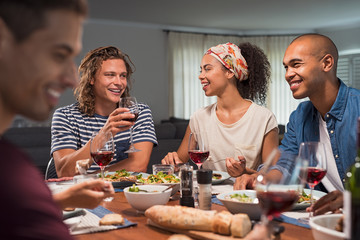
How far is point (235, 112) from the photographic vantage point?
3010mm

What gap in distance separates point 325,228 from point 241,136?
6.05ft

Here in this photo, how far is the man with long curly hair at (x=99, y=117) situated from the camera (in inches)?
104

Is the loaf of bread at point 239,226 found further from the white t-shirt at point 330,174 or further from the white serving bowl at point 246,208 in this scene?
the white t-shirt at point 330,174

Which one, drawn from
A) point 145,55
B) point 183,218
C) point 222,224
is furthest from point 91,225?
point 145,55

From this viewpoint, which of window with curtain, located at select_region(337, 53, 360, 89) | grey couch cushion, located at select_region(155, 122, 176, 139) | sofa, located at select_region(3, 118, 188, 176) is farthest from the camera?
window with curtain, located at select_region(337, 53, 360, 89)

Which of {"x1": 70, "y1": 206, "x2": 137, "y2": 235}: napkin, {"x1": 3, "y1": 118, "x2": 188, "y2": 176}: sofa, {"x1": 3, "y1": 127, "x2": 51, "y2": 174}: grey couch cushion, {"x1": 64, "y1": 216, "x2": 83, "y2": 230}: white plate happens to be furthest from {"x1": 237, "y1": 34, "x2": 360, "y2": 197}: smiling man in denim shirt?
{"x1": 3, "y1": 127, "x2": 51, "y2": 174}: grey couch cushion

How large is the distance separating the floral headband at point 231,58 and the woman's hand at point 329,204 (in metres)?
1.74

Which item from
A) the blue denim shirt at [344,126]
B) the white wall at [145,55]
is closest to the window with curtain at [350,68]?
the white wall at [145,55]

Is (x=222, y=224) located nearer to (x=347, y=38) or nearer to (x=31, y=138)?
(x=31, y=138)

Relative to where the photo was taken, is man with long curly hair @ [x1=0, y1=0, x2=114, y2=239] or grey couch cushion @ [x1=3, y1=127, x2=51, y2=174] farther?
grey couch cushion @ [x1=3, y1=127, x2=51, y2=174]

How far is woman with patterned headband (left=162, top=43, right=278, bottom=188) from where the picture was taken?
2.82 m

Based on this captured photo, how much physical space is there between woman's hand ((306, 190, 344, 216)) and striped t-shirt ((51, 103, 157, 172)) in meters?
1.59

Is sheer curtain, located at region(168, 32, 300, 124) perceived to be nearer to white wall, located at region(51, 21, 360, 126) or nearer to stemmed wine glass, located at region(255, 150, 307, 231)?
white wall, located at region(51, 21, 360, 126)

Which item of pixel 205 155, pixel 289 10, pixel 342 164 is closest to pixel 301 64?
pixel 342 164
